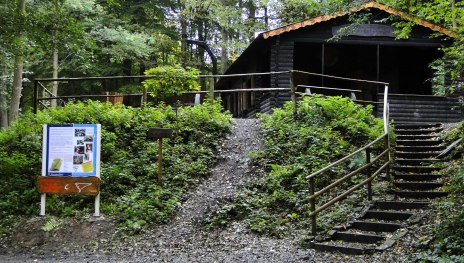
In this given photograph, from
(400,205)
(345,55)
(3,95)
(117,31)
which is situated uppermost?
(117,31)

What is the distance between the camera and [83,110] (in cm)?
1374

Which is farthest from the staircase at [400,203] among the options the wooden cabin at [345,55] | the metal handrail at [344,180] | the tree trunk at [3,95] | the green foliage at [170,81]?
the tree trunk at [3,95]

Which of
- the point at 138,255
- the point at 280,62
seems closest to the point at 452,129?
the point at 280,62

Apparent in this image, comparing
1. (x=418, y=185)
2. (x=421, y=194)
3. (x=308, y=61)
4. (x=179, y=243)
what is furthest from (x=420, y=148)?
(x=308, y=61)

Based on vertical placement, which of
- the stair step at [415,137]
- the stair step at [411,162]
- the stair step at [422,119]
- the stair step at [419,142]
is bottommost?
the stair step at [411,162]

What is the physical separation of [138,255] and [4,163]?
5.17 meters

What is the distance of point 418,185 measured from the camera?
10.6 m

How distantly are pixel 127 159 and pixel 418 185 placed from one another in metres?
6.81

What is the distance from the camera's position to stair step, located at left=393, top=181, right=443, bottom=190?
10.5 m

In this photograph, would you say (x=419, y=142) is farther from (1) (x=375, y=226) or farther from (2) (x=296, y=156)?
(1) (x=375, y=226)

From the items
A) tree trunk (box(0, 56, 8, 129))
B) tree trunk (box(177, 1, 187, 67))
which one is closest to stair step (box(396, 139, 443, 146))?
tree trunk (box(0, 56, 8, 129))

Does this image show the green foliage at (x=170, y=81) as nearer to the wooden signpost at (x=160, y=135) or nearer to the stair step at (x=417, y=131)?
the wooden signpost at (x=160, y=135)

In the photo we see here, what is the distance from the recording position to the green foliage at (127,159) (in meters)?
10.4

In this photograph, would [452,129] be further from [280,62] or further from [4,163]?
[4,163]
